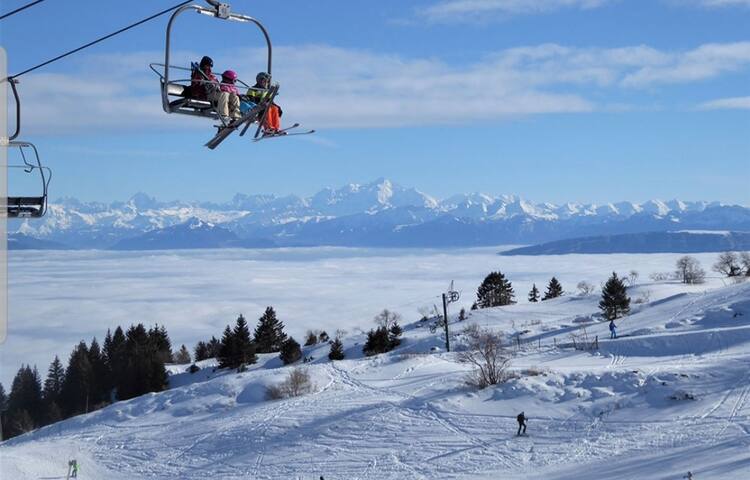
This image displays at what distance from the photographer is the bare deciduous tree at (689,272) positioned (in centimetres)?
8275

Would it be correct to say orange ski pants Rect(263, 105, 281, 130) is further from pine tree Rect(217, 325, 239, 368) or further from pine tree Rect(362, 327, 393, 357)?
pine tree Rect(217, 325, 239, 368)

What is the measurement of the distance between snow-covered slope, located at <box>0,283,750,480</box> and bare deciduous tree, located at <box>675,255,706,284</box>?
4053 cm

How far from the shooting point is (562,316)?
2477 inches

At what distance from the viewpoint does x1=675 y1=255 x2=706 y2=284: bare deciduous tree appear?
8275 cm

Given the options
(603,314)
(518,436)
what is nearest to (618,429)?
(518,436)

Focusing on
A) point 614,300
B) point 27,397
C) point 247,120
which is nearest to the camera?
point 247,120

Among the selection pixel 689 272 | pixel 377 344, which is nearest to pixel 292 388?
pixel 377 344

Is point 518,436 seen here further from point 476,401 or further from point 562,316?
point 562,316

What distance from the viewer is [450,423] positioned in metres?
29.2

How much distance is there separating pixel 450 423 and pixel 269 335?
49289 millimetres

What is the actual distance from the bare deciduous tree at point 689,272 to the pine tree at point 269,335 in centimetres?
4767

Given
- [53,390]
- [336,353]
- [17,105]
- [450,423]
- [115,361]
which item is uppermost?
[17,105]

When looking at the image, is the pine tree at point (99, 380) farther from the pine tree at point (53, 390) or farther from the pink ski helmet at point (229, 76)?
the pink ski helmet at point (229, 76)

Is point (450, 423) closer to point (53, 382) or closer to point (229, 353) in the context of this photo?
point (229, 353)
